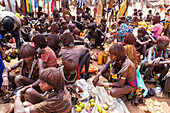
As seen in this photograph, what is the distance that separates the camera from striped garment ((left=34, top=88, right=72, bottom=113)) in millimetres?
1854

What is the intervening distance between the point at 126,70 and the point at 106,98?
89cm

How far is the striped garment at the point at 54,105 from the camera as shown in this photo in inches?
73.0

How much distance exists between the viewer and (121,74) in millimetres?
2781

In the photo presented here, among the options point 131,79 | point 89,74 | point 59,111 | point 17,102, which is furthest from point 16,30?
point 131,79

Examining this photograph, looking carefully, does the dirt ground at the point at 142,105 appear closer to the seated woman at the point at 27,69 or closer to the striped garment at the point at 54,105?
the seated woman at the point at 27,69

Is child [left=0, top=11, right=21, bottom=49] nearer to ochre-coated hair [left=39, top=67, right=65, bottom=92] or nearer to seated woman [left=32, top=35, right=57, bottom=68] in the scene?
seated woman [left=32, top=35, right=57, bottom=68]

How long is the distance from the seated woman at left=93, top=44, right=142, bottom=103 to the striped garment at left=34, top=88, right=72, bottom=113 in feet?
3.92

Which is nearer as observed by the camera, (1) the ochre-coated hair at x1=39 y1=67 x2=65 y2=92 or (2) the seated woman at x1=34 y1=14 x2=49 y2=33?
(1) the ochre-coated hair at x1=39 y1=67 x2=65 y2=92

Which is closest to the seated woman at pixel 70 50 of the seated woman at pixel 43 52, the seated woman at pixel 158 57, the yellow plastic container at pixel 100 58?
the seated woman at pixel 43 52

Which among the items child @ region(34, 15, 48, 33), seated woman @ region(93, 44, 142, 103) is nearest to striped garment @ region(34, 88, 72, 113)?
seated woman @ region(93, 44, 142, 103)

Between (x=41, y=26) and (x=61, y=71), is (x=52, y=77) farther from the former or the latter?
(x=41, y=26)

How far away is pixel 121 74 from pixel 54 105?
4.78 ft

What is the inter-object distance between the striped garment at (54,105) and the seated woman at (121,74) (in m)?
1.20

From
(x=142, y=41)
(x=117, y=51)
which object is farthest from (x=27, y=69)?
(x=142, y=41)
